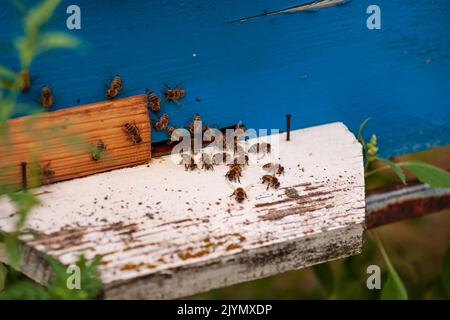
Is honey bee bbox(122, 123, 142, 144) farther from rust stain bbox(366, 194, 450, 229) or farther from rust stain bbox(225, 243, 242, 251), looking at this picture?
rust stain bbox(366, 194, 450, 229)

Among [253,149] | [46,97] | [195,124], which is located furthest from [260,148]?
[46,97]

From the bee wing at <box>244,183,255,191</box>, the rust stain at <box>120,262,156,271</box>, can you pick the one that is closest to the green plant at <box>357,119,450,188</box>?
the bee wing at <box>244,183,255,191</box>

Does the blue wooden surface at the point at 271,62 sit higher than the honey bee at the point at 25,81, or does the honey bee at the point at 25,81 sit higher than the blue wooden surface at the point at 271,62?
the blue wooden surface at the point at 271,62

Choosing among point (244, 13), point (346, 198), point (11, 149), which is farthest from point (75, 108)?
point (346, 198)

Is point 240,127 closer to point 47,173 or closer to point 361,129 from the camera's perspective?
point 361,129

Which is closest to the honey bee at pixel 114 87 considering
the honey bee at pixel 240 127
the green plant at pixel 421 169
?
the honey bee at pixel 240 127

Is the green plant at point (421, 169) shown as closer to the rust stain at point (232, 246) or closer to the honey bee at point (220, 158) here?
the honey bee at point (220, 158)

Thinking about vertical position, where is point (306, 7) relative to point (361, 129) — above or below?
above
